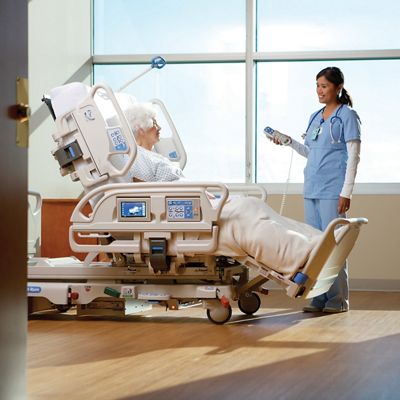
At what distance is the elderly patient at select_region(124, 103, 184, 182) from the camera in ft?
15.9

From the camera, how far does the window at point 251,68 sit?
22.7ft

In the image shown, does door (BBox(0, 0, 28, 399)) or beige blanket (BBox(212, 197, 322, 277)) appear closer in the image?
door (BBox(0, 0, 28, 399))

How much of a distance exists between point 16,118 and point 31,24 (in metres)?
4.17

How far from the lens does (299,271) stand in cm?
421

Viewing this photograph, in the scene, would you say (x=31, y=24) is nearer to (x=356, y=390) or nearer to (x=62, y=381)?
(x=62, y=381)

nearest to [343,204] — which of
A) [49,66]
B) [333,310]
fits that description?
[333,310]

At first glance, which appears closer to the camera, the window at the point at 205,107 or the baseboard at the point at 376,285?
the baseboard at the point at 376,285

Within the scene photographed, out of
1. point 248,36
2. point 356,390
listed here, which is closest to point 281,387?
point 356,390

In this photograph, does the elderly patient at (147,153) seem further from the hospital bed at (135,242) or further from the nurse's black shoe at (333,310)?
the nurse's black shoe at (333,310)

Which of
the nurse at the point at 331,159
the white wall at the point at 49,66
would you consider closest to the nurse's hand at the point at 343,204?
the nurse at the point at 331,159

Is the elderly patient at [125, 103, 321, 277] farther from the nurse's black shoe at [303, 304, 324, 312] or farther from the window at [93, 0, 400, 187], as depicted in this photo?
the window at [93, 0, 400, 187]

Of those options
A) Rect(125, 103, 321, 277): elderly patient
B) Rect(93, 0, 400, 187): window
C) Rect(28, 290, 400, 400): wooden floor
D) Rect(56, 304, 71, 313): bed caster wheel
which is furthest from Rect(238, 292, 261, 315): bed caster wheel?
Rect(93, 0, 400, 187): window

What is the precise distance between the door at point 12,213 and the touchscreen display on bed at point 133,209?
2.17m

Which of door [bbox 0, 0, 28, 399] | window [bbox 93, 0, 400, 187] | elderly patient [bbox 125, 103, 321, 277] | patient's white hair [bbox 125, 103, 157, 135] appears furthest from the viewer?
window [bbox 93, 0, 400, 187]
